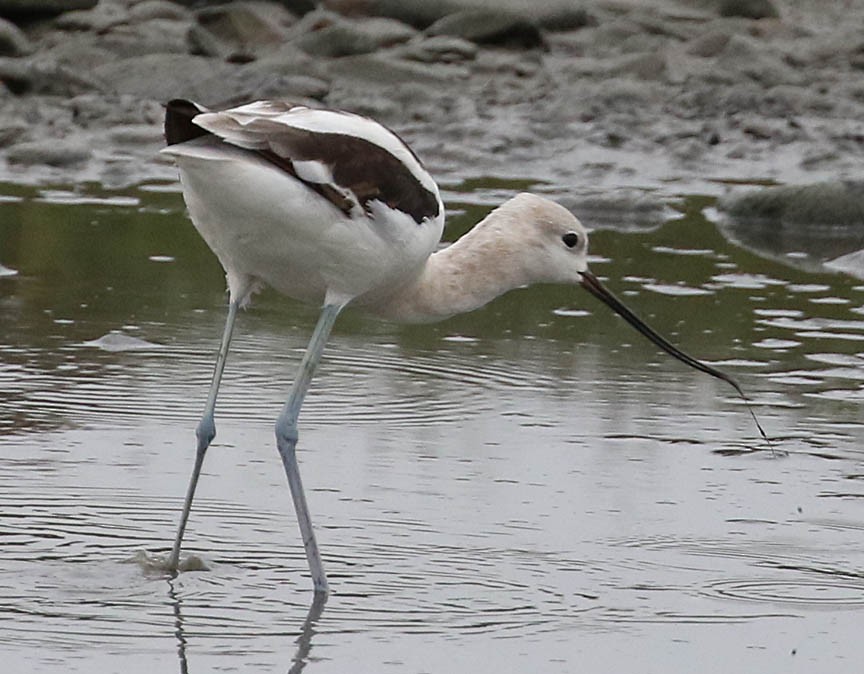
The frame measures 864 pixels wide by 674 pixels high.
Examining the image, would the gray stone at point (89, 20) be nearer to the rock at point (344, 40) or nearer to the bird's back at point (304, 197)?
the rock at point (344, 40)


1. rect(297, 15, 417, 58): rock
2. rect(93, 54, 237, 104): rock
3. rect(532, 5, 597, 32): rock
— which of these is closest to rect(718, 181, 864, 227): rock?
rect(93, 54, 237, 104): rock

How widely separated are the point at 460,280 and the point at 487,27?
11387mm

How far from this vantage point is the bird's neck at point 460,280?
6.11 metres

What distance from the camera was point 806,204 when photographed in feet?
38.1

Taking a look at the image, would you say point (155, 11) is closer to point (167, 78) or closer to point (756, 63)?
point (167, 78)

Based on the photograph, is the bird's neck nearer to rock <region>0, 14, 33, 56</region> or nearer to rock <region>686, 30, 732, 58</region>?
rock <region>0, 14, 33, 56</region>

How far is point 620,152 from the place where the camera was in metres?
14.3

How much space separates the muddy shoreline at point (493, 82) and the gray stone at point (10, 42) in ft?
0.06

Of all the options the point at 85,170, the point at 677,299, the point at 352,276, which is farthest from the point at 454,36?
the point at 352,276

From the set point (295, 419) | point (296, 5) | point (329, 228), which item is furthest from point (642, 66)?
point (329, 228)

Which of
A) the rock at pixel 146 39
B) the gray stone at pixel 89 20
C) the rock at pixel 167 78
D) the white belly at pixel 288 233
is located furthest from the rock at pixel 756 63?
the white belly at pixel 288 233

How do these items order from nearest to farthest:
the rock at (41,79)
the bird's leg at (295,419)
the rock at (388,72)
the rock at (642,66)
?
1. the bird's leg at (295,419)
2. the rock at (41,79)
3. the rock at (388,72)
4. the rock at (642,66)

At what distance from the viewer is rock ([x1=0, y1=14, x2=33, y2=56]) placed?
→ 1658 centimetres

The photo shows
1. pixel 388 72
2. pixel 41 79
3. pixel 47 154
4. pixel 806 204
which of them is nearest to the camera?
pixel 806 204
